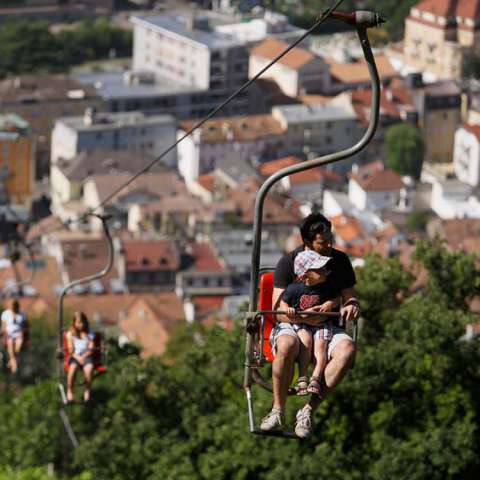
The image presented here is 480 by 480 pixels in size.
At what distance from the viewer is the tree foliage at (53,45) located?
66500mm

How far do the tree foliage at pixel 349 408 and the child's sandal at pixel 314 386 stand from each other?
6.95 meters

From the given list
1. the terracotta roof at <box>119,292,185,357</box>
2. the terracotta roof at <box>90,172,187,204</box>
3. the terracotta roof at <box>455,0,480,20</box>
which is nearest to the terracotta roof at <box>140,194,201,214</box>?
the terracotta roof at <box>90,172,187,204</box>

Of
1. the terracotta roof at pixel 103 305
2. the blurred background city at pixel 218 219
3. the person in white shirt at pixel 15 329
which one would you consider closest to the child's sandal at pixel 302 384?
the blurred background city at pixel 218 219

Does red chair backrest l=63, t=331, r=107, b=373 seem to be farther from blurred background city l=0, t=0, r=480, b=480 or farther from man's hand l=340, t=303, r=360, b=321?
man's hand l=340, t=303, r=360, b=321

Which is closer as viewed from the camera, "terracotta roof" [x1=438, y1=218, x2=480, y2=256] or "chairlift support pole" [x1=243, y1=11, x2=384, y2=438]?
"chairlift support pole" [x1=243, y1=11, x2=384, y2=438]

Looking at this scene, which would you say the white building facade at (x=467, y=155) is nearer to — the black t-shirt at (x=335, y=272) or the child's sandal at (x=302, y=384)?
A: the black t-shirt at (x=335, y=272)

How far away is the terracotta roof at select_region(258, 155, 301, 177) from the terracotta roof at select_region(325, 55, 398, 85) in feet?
26.5

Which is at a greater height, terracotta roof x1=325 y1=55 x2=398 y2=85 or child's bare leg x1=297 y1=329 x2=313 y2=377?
child's bare leg x1=297 y1=329 x2=313 y2=377

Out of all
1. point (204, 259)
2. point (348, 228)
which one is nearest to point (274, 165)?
point (348, 228)

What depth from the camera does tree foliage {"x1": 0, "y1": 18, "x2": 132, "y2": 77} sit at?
66500 mm

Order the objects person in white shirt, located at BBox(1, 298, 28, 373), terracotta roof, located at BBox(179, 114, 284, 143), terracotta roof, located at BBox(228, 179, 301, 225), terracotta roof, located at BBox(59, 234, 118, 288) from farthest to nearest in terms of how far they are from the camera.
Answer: terracotta roof, located at BBox(179, 114, 284, 143) < terracotta roof, located at BBox(228, 179, 301, 225) < terracotta roof, located at BBox(59, 234, 118, 288) < person in white shirt, located at BBox(1, 298, 28, 373)

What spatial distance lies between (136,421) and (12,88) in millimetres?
44076

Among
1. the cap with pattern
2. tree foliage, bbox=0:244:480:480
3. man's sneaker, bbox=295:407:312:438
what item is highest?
the cap with pattern

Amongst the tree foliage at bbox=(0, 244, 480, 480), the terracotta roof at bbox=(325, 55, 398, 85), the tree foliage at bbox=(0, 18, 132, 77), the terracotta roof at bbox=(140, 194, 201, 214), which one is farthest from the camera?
the tree foliage at bbox=(0, 18, 132, 77)
